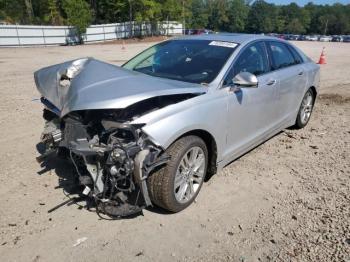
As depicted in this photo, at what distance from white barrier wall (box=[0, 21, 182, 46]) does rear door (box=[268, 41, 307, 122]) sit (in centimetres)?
2671

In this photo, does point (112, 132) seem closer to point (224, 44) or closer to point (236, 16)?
point (224, 44)

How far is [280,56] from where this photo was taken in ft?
17.4

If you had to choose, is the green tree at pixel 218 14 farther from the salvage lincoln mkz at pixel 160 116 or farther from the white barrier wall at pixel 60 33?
the salvage lincoln mkz at pixel 160 116

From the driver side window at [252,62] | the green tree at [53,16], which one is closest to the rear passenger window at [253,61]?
the driver side window at [252,62]

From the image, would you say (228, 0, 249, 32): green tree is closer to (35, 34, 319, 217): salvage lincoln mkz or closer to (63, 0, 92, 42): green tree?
(63, 0, 92, 42): green tree

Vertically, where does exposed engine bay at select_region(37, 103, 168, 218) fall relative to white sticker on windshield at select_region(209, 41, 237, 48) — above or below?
below

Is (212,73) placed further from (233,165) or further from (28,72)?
(28,72)

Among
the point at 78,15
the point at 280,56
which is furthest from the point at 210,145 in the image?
the point at 78,15

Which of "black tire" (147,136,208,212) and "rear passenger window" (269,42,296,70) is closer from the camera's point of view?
"black tire" (147,136,208,212)

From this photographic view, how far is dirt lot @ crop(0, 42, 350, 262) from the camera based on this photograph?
3.09 meters

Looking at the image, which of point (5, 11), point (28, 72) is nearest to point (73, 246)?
point (28, 72)

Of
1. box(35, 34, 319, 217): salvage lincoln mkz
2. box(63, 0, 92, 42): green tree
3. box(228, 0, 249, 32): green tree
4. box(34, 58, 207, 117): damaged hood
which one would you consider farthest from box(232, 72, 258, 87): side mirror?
box(228, 0, 249, 32): green tree

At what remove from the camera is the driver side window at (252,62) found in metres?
4.15

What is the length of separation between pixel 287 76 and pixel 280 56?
35cm
